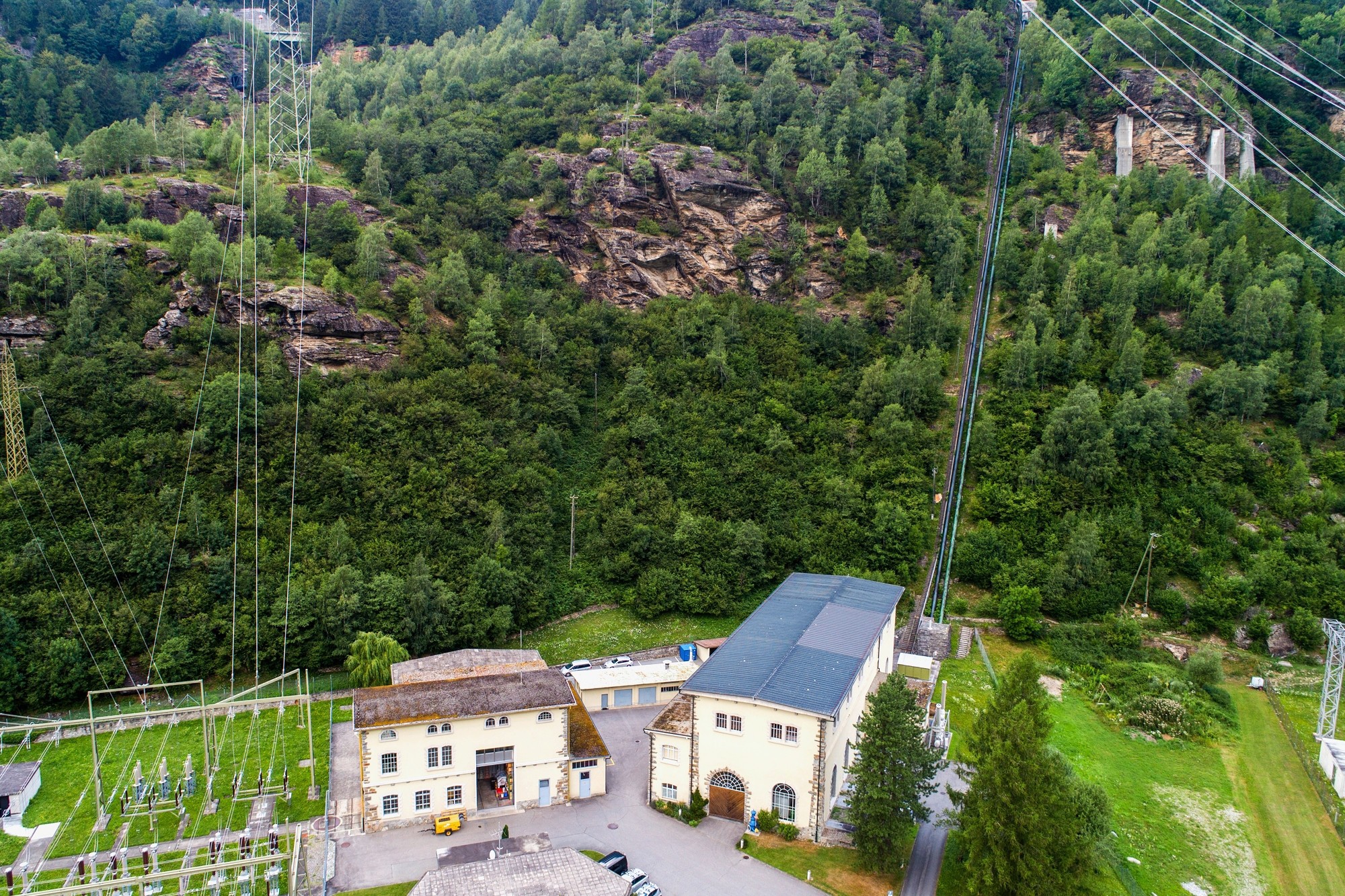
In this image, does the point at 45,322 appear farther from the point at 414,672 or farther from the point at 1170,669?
the point at 1170,669

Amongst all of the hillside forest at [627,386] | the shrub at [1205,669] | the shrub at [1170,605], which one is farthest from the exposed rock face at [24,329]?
the shrub at [1170,605]

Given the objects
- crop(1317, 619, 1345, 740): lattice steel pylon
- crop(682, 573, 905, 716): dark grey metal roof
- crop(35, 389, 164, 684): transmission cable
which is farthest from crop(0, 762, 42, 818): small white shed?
crop(1317, 619, 1345, 740): lattice steel pylon

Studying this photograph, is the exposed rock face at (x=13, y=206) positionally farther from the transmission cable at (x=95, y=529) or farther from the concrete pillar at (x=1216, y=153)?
the concrete pillar at (x=1216, y=153)

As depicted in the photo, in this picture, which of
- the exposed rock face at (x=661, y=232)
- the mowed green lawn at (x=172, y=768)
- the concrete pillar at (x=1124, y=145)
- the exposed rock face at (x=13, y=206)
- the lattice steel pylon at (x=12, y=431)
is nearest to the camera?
the mowed green lawn at (x=172, y=768)

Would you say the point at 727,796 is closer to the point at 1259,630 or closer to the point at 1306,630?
the point at 1259,630

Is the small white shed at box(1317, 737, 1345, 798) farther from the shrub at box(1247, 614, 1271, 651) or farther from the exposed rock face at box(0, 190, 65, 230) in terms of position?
the exposed rock face at box(0, 190, 65, 230)
